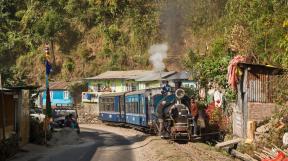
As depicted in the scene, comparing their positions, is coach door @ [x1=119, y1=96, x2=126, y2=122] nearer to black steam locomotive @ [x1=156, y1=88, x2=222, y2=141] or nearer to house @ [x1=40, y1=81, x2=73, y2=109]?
black steam locomotive @ [x1=156, y1=88, x2=222, y2=141]

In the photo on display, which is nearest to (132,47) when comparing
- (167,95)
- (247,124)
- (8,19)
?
(8,19)

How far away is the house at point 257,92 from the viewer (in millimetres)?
25108

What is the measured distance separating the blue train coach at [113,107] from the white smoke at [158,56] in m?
8.57

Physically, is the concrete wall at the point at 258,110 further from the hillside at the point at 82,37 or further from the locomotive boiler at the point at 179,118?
the hillside at the point at 82,37

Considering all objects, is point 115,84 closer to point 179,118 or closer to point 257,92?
point 179,118

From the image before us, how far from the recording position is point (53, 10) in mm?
85000

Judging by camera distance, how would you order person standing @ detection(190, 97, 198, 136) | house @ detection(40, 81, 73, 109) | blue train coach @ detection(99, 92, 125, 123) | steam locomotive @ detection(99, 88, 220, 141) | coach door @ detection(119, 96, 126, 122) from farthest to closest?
house @ detection(40, 81, 73, 109), blue train coach @ detection(99, 92, 125, 123), coach door @ detection(119, 96, 126, 122), steam locomotive @ detection(99, 88, 220, 141), person standing @ detection(190, 97, 198, 136)

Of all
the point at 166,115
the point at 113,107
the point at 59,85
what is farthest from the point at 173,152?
the point at 59,85

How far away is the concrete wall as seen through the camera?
25047 millimetres

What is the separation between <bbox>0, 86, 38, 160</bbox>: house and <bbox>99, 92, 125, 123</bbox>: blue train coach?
13.2 meters

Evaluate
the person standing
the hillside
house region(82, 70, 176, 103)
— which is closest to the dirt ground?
the person standing

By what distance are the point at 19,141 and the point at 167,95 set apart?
770 centimetres

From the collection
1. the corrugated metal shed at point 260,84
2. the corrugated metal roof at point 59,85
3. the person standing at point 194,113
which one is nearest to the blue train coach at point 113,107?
the person standing at point 194,113

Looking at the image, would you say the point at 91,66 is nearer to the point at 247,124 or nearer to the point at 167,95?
the point at 167,95
